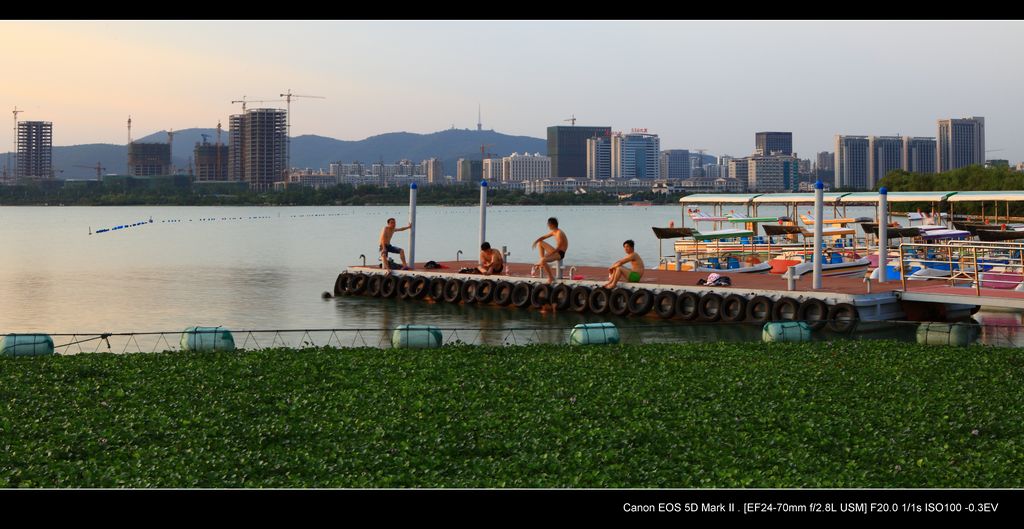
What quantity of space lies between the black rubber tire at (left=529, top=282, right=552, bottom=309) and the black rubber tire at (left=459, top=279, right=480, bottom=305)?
185 cm

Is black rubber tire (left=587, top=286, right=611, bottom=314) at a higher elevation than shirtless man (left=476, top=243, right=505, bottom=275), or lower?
lower

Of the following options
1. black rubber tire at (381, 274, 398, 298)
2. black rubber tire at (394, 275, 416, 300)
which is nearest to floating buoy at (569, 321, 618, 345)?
black rubber tire at (394, 275, 416, 300)

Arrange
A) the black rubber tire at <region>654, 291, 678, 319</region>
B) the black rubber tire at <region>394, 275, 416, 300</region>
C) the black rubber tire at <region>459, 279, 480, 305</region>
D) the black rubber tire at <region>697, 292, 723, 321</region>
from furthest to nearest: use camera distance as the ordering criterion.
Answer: the black rubber tire at <region>394, 275, 416, 300</region> < the black rubber tire at <region>459, 279, 480, 305</region> < the black rubber tire at <region>654, 291, 678, 319</region> < the black rubber tire at <region>697, 292, 723, 321</region>

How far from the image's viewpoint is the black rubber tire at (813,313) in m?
20.0

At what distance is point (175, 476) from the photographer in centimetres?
813

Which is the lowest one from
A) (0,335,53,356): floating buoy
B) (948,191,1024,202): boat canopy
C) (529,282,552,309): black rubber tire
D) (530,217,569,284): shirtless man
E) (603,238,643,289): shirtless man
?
(0,335,53,356): floating buoy

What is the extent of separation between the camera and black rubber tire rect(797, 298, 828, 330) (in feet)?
65.5

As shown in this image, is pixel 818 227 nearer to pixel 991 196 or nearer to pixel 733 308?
pixel 733 308

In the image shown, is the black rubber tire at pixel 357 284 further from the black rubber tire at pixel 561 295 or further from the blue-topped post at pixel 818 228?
the blue-topped post at pixel 818 228

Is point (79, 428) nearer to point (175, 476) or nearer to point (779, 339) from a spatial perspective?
point (175, 476)

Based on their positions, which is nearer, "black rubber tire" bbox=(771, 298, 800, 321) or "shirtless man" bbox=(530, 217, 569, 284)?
"black rubber tire" bbox=(771, 298, 800, 321)

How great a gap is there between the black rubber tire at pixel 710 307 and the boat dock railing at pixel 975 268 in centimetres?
362

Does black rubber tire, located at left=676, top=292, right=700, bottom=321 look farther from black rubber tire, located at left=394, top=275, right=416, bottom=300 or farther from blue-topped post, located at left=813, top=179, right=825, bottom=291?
black rubber tire, located at left=394, top=275, right=416, bottom=300

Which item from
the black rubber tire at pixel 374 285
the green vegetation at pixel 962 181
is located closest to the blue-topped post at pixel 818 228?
the black rubber tire at pixel 374 285
